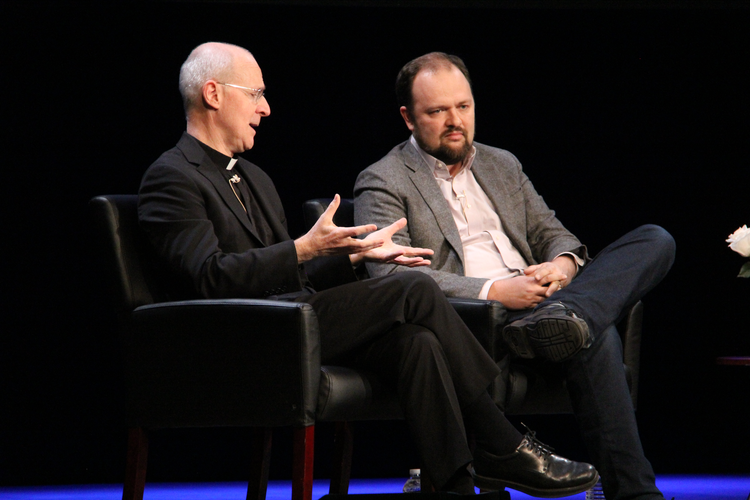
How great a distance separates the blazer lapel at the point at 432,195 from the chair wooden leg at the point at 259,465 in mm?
838

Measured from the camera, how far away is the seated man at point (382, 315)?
6.72 ft

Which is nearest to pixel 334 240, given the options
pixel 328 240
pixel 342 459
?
pixel 328 240

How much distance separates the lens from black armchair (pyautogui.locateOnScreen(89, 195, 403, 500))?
6.66 ft

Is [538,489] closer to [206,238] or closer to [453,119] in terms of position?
[206,238]

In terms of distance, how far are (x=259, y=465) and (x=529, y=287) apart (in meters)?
0.98

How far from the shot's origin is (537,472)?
2062mm

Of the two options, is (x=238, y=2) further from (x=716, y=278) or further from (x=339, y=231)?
(x=716, y=278)

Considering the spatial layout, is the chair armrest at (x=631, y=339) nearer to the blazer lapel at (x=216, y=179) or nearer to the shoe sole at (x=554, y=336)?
the shoe sole at (x=554, y=336)

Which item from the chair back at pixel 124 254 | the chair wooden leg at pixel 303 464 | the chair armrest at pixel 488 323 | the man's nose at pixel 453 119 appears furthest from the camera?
the man's nose at pixel 453 119

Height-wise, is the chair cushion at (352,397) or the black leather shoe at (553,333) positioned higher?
the black leather shoe at (553,333)

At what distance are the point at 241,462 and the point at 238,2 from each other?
6.81 feet

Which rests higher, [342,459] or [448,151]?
[448,151]

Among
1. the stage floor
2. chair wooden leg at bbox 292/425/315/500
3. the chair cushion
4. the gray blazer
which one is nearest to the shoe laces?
the chair cushion

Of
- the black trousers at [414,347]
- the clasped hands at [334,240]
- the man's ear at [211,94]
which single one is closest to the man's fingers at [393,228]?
the clasped hands at [334,240]
